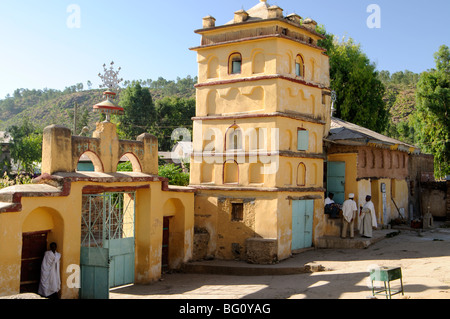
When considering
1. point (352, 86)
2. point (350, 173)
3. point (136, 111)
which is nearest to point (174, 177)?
point (350, 173)

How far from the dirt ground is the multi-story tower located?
1.64 metres

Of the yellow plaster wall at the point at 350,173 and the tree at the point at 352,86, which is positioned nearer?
the yellow plaster wall at the point at 350,173

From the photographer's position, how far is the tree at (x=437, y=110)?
32.3 m

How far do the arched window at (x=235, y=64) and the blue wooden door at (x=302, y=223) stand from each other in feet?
18.1

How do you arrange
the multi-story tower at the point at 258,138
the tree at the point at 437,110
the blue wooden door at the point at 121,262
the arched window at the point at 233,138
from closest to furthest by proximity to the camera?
1. the blue wooden door at the point at 121,262
2. the multi-story tower at the point at 258,138
3. the arched window at the point at 233,138
4. the tree at the point at 437,110

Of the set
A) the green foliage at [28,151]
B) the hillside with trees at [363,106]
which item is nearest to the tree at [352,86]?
the hillside with trees at [363,106]

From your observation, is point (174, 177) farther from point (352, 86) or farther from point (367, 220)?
point (352, 86)

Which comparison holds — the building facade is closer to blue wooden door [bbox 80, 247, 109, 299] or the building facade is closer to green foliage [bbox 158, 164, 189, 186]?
blue wooden door [bbox 80, 247, 109, 299]

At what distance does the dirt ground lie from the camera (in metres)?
11.6

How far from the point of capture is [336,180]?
20.0 meters

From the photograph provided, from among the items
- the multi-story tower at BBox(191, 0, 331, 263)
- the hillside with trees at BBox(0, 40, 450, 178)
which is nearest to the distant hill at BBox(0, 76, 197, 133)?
the hillside with trees at BBox(0, 40, 450, 178)

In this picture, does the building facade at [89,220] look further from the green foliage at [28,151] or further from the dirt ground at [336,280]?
the green foliage at [28,151]

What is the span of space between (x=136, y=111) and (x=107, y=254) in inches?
1652

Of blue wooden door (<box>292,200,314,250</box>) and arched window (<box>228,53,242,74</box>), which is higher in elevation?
arched window (<box>228,53,242,74</box>)
